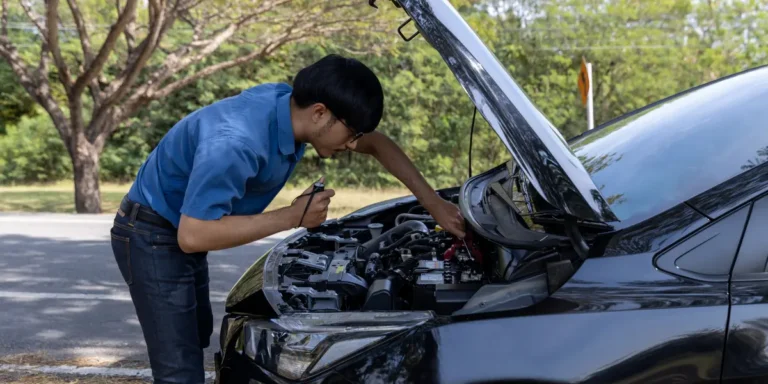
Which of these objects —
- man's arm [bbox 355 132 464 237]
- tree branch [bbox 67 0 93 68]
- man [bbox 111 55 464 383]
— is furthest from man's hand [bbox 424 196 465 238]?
tree branch [bbox 67 0 93 68]

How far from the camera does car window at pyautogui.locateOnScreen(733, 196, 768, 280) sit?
5.86 ft

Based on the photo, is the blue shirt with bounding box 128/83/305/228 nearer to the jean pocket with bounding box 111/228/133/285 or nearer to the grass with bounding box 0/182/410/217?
the jean pocket with bounding box 111/228/133/285

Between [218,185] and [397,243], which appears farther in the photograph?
[397,243]

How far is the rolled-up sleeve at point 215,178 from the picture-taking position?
6.69 ft

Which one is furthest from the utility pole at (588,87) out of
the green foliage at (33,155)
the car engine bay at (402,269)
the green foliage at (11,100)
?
the green foliage at (11,100)

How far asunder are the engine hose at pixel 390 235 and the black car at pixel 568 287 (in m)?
0.49

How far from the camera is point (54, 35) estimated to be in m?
11.3

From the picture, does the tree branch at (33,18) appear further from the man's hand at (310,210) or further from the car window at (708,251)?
the car window at (708,251)

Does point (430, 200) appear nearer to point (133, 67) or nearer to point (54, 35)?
A: point (133, 67)

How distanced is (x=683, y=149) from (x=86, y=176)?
39.6ft

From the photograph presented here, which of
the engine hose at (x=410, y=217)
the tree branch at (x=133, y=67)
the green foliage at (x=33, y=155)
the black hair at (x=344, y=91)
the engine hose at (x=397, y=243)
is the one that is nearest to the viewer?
the black hair at (x=344, y=91)

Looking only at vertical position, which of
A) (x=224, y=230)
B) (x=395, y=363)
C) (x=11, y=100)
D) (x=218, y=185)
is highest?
(x=11, y=100)

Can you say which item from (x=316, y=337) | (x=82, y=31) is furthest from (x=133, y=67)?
(x=316, y=337)

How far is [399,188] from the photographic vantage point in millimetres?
20000
